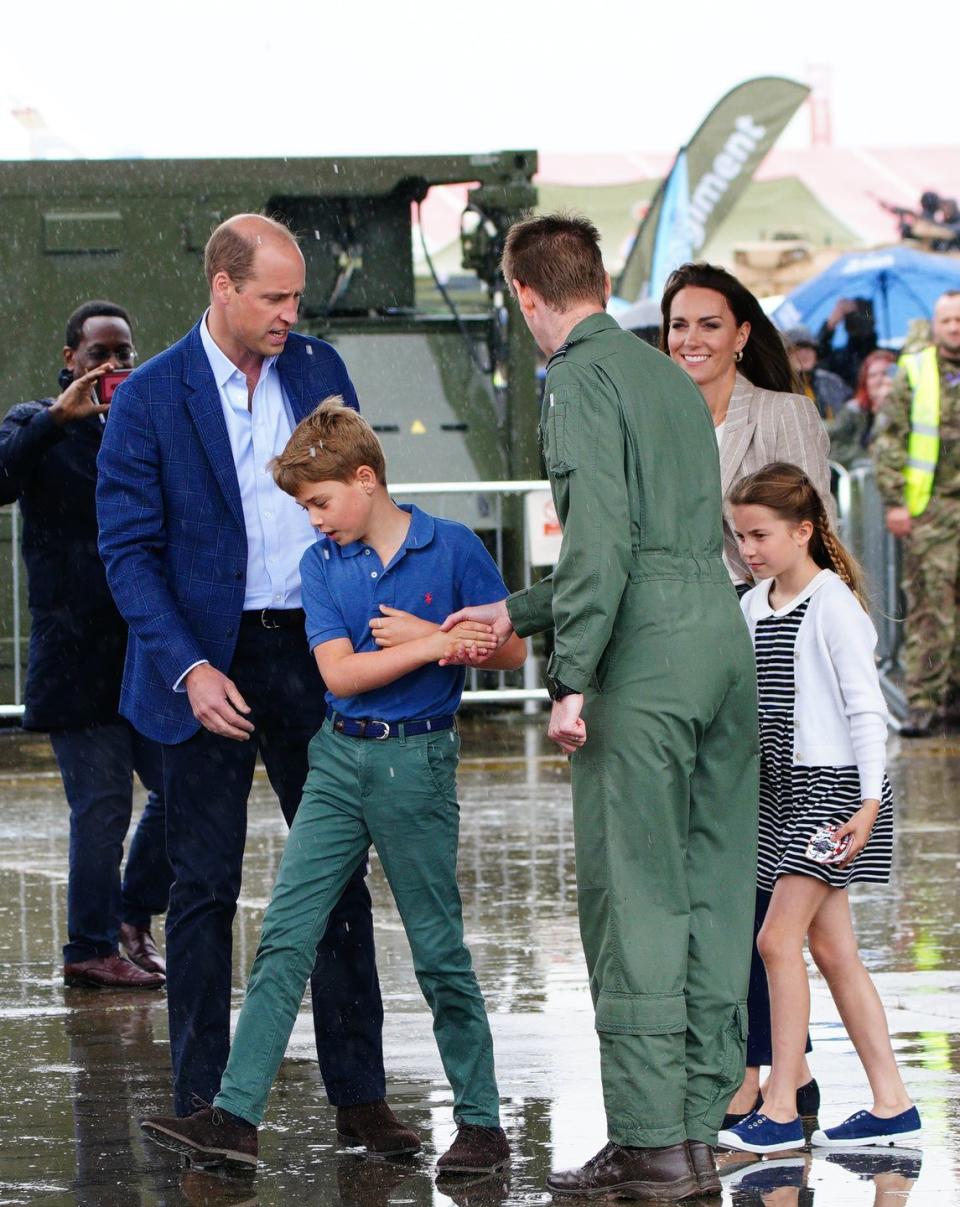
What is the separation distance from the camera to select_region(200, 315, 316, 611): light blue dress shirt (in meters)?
5.02

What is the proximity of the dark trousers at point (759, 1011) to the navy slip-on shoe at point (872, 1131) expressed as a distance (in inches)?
14.0

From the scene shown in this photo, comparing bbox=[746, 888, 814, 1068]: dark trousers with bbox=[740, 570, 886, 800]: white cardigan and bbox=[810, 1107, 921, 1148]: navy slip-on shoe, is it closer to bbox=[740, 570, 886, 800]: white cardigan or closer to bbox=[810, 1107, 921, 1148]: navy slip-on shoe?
bbox=[810, 1107, 921, 1148]: navy slip-on shoe

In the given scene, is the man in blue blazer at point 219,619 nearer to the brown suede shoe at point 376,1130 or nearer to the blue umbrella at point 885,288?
the brown suede shoe at point 376,1130

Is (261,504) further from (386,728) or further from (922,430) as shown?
(922,430)

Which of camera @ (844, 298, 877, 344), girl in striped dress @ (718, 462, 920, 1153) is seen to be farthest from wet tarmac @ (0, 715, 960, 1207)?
camera @ (844, 298, 877, 344)

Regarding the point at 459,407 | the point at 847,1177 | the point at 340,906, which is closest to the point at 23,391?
the point at 459,407

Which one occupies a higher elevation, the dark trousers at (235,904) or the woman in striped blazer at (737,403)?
the woman in striped blazer at (737,403)

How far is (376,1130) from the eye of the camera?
476cm

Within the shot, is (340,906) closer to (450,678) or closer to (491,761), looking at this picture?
(450,678)

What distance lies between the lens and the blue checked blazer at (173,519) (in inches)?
195

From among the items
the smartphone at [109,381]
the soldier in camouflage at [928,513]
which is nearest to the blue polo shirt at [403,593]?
the smartphone at [109,381]

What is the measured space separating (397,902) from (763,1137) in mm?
935

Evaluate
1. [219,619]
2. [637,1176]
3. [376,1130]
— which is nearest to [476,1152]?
[376,1130]

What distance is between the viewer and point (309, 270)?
543 inches
